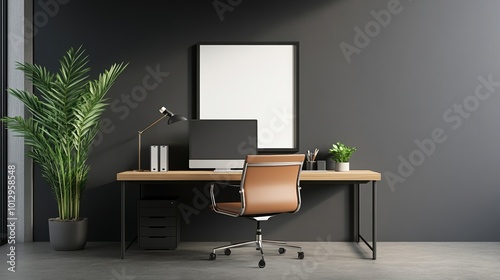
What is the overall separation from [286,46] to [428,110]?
1596 mm

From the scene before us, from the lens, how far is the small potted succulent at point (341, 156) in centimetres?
519

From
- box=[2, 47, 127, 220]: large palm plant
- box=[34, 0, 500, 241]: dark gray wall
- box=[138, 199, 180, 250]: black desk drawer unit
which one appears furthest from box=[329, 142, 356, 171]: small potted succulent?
box=[2, 47, 127, 220]: large palm plant

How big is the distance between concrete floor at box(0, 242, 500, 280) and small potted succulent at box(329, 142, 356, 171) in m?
0.78

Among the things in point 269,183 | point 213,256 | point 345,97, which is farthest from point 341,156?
point 213,256

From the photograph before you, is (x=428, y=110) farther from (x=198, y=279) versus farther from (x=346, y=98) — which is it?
(x=198, y=279)

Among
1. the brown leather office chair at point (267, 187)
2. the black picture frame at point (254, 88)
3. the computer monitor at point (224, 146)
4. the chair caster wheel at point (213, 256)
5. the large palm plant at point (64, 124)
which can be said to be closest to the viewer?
the brown leather office chair at point (267, 187)

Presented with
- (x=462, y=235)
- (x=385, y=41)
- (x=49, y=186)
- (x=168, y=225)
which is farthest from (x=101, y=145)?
(x=462, y=235)

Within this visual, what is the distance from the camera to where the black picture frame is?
5492mm

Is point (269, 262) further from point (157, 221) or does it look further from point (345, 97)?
point (345, 97)

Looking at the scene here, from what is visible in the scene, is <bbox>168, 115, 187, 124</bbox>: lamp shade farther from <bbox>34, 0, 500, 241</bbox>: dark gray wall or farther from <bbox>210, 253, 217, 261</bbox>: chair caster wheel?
<bbox>210, 253, 217, 261</bbox>: chair caster wheel

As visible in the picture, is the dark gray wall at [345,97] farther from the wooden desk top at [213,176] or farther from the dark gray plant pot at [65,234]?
the wooden desk top at [213,176]

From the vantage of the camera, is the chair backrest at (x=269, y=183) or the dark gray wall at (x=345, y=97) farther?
the dark gray wall at (x=345, y=97)

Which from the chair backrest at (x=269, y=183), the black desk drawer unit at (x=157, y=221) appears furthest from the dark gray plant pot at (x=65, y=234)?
the chair backrest at (x=269, y=183)

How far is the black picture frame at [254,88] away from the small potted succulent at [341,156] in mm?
448
